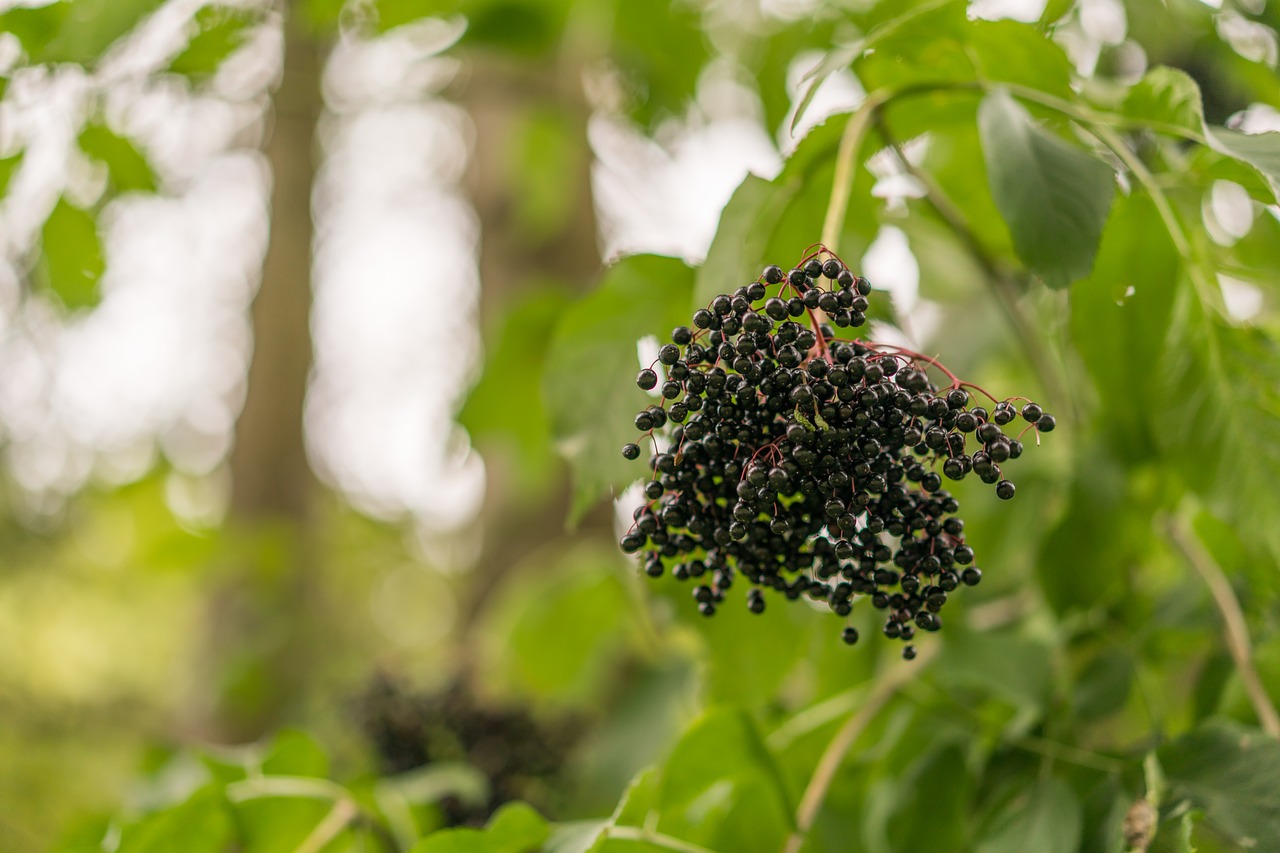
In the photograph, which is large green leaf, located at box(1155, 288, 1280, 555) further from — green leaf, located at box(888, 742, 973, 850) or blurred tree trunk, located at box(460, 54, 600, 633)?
blurred tree trunk, located at box(460, 54, 600, 633)

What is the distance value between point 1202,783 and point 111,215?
1888mm

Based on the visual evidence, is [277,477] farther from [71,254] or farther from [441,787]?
[441,787]

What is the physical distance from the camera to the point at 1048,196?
811 mm

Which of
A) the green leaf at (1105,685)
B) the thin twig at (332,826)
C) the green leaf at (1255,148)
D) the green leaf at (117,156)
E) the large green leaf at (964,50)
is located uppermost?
the large green leaf at (964,50)

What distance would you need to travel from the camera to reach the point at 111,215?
173cm

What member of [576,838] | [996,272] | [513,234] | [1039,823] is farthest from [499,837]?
[513,234]

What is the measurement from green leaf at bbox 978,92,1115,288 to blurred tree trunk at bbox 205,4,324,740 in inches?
76.8

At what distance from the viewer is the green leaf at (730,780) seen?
1.00 m

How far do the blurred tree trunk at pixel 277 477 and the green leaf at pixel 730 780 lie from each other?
1.81 meters

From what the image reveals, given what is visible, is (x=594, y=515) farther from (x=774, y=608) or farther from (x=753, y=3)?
(x=753, y=3)

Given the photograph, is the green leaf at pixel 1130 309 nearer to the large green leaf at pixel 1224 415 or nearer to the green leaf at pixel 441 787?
the large green leaf at pixel 1224 415

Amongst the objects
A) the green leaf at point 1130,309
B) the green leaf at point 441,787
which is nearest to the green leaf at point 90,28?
the green leaf at point 441,787

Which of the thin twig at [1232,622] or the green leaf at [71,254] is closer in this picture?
the thin twig at [1232,622]

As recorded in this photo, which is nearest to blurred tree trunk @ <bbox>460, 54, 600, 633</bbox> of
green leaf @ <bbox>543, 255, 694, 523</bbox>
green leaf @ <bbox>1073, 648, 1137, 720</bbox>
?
green leaf @ <bbox>543, 255, 694, 523</bbox>
